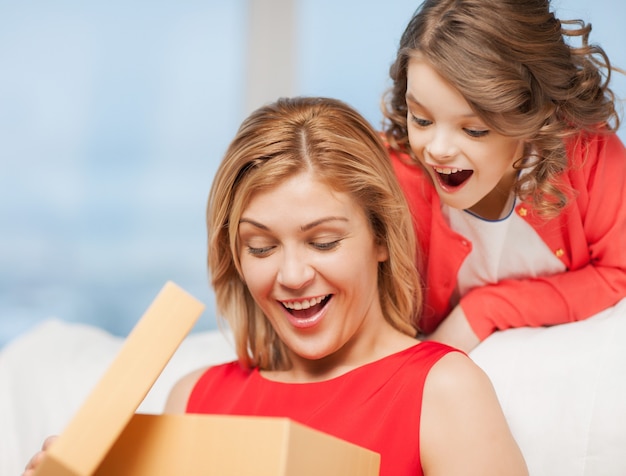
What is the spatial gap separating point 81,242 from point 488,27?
2824 millimetres

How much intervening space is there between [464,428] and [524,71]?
508mm

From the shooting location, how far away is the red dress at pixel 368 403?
4.19ft

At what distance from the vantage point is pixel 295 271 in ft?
4.26

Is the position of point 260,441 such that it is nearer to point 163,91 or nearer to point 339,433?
point 339,433

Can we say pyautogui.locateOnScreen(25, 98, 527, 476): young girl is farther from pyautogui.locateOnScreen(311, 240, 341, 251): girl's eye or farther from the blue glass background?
the blue glass background

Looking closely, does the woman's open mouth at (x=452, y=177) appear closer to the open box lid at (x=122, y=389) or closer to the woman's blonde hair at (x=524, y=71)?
the woman's blonde hair at (x=524, y=71)

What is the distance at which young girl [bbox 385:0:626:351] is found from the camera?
1.30 m

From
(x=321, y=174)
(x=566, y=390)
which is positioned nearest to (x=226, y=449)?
(x=321, y=174)

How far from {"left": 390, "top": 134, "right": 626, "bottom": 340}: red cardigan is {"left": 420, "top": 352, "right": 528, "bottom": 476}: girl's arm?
24 cm

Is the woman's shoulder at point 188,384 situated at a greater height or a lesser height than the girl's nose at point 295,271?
lesser

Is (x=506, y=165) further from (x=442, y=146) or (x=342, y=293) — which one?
(x=342, y=293)

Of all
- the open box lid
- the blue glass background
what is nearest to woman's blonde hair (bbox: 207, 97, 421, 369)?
the open box lid

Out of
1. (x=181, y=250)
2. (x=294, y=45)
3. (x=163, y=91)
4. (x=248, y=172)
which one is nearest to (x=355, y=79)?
(x=294, y=45)

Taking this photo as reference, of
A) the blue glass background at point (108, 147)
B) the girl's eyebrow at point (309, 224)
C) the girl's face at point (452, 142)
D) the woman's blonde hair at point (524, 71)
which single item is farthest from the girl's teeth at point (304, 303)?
the blue glass background at point (108, 147)
